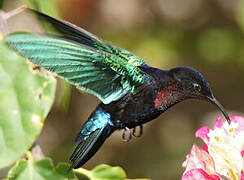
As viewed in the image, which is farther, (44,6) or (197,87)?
(44,6)

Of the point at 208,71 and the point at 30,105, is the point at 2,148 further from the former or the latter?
the point at 208,71

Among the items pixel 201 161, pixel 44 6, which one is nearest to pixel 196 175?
pixel 201 161

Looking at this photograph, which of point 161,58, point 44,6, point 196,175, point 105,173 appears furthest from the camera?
point 161,58

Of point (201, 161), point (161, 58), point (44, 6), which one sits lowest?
point (201, 161)

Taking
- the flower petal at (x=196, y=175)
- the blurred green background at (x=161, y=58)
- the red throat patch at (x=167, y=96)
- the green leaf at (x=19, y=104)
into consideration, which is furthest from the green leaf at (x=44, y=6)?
the blurred green background at (x=161, y=58)

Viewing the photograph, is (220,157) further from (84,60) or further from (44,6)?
(44,6)

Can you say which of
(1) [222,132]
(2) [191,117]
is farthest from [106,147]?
(1) [222,132]
